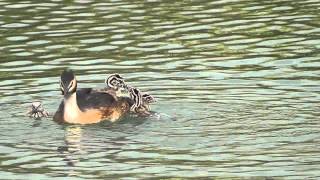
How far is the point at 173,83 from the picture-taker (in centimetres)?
1741

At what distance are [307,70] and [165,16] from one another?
4.61 metres

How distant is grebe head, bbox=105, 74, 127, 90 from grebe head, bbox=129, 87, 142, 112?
0.17 metres

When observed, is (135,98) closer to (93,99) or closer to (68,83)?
Answer: (93,99)

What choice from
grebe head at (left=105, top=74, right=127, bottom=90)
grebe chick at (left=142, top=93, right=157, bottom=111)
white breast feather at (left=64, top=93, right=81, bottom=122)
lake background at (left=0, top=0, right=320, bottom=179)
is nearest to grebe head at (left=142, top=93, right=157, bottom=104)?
grebe chick at (left=142, top=93, right=157, bottom=111)

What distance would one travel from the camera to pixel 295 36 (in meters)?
20.0

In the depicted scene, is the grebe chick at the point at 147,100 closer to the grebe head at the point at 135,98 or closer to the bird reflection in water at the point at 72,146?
the grebe head at the point at 135,98

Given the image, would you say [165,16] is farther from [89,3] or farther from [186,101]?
[186,101]

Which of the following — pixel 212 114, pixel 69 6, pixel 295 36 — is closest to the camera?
pixel 212 114

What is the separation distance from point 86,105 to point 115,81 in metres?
0.70

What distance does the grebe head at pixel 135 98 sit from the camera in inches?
635

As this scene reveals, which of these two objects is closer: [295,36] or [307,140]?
[307,140]

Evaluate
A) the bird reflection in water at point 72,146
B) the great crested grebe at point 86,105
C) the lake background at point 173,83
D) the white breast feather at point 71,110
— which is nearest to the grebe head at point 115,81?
the great crested grebe at point 86,105

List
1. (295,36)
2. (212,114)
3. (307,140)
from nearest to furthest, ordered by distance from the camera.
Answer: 1. (307,140)
2. (212,114)
3. (295,36)

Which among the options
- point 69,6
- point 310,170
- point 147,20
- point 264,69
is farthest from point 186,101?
point 69,6
